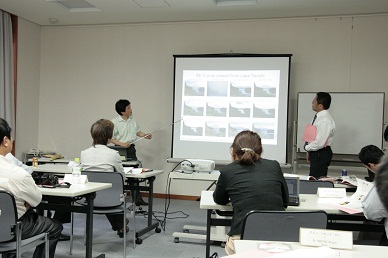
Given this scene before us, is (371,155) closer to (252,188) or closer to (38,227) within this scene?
(252,188)

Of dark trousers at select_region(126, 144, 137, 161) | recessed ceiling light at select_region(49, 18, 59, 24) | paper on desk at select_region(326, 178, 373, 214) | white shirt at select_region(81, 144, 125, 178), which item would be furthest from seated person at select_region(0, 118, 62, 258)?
recessed ceiling light at select_region(49, 18, 59, 24)

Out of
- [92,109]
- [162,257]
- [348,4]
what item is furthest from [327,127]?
[92,109]

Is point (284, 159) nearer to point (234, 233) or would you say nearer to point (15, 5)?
point (234, 233)

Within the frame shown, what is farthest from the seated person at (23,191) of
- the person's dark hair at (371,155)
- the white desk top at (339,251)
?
the person's dark hair at (371,155)

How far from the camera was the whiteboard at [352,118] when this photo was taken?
5.35 metres

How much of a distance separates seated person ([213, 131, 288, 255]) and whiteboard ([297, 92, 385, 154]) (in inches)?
138

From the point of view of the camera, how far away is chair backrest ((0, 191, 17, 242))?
6.89ft

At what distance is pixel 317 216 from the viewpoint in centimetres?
189

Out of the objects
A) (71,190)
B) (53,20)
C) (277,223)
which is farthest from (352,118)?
(53,20)

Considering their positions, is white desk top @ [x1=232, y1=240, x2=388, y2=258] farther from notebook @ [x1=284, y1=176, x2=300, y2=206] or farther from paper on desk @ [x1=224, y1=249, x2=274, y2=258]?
notebook @ [x1=284, y1=176, x2=300, y2=206]

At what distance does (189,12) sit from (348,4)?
2.23m

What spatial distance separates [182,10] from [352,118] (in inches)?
115

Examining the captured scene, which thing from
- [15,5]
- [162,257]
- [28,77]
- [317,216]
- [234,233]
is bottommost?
[162,257]

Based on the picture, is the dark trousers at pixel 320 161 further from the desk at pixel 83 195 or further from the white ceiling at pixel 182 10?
the desk at pixel 83 195
